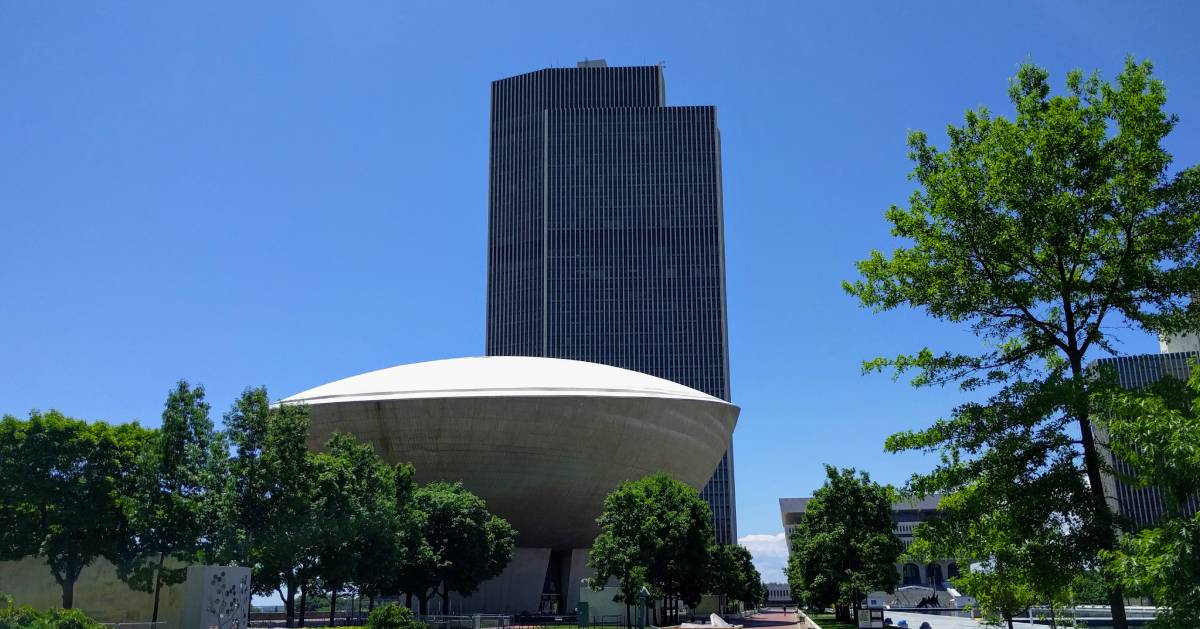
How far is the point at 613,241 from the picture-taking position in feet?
484

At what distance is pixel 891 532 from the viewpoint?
43.0 meters

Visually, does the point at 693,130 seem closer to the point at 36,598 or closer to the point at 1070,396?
the point at 36,598

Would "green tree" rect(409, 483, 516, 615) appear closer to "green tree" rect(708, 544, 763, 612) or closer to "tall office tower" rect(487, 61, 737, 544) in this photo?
"green tree" rect(708, 544, 763, 612)

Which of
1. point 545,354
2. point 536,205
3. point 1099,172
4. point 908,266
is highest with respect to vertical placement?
point 536,205

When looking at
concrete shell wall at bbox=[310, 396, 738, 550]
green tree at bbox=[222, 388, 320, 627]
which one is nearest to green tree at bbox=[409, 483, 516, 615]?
concrete shell wall at bbox=[310, 396, 738, 550]

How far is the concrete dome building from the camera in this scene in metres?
53.1

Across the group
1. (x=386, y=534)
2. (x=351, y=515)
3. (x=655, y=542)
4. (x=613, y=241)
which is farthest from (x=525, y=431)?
(x=613, y=241)

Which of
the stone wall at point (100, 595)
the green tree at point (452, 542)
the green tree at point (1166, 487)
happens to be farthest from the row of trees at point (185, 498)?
the green tree at point (1166, 487)

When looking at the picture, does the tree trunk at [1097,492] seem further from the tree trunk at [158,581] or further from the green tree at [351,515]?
the tree trunk at [158,581]

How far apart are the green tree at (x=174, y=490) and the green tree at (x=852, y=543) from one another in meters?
27.3

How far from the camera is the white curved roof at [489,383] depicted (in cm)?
5381

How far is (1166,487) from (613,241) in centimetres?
13625

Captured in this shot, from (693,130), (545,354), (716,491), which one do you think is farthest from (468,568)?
(693,130)

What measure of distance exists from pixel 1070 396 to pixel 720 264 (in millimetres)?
133272
